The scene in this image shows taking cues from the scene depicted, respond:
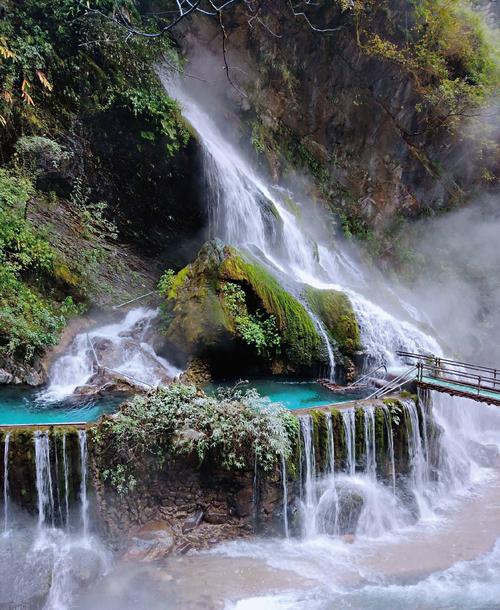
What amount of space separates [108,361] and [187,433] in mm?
3915

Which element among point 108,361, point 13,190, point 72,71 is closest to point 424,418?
point 108,361

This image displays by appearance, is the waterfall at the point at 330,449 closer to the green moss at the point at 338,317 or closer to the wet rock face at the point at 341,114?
the green moss at the point at 338,317

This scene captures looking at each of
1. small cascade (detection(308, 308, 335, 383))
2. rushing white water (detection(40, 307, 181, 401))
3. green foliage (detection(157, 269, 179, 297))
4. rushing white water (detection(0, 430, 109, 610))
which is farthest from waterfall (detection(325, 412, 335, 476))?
green foliage (detection(157, 269, 179, 297))

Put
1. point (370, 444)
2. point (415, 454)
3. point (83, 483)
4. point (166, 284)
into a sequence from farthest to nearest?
point (166, 284) → point (415, 454) → point (370, 444) → point (83, 483)

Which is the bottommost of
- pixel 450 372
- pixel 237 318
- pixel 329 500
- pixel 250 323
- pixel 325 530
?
pixel 325 530

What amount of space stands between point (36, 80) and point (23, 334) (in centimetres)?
643

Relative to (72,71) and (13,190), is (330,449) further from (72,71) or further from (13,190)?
(72,71)

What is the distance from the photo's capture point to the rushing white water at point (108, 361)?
907 centimetres

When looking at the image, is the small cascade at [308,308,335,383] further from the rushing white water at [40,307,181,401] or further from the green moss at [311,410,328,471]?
the rushing white water at [40,307,181,401]

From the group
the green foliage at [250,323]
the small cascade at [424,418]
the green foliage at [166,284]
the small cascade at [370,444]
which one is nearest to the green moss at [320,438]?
the small cascade at [370,444]

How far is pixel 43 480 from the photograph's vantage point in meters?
5.91

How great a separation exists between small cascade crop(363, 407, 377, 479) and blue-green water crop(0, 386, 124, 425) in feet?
15.4

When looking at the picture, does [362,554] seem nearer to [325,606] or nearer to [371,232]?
[325,606]

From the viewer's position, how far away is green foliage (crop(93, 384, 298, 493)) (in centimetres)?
625
